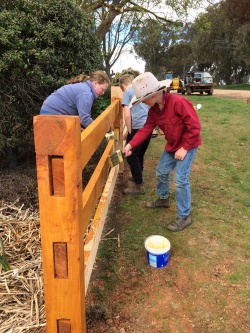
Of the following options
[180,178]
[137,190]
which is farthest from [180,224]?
[137,190]

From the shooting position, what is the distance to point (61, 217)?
1.68 m

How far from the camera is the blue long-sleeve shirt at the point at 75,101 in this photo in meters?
3.77

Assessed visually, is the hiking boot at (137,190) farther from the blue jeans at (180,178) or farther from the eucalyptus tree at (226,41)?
the eucalyptus tree at (226,41)

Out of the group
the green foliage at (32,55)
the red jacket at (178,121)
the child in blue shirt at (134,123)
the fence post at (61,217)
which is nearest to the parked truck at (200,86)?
the green foliage at (32,55)

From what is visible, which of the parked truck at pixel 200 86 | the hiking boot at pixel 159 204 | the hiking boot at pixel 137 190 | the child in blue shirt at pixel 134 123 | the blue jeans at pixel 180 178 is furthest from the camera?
the parked truck at pixel 200 86

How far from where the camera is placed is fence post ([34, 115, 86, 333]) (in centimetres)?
158

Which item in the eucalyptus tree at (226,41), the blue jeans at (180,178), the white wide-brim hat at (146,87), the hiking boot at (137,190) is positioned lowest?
the hiking boot at (137,190)

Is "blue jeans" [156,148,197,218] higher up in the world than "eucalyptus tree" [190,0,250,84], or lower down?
lower down

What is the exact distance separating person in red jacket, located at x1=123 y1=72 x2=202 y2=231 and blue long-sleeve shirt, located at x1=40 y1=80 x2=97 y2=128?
56 centimetres

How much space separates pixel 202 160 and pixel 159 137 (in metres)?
2.20

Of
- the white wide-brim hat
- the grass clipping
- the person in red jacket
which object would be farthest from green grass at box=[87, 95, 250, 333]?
the white wide-brim hat

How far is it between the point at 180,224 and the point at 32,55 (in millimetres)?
3286

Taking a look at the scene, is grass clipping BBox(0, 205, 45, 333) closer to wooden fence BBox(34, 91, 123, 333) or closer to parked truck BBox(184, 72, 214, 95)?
wooden fence BBox(34, 91, 123, 333)

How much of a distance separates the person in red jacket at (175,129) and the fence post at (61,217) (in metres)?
1.79
